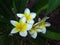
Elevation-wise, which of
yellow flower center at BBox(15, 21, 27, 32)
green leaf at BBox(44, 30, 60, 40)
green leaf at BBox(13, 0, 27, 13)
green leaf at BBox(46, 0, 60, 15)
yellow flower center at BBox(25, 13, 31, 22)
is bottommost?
green leaf at BBox(44, 30, 60, 40)

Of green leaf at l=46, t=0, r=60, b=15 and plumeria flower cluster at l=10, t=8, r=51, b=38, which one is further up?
green leaf at l=46, t=0, r=60, b=15

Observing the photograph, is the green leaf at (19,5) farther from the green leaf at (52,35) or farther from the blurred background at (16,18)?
the green leaf at (52,35)

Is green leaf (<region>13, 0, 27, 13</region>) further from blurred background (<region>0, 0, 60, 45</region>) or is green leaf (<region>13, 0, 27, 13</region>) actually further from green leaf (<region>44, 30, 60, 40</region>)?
green leaf (<region>44, 30, 60, 40</region>)

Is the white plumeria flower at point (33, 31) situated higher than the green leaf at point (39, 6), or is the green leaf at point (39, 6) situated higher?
the green leaf at point (39, 6)

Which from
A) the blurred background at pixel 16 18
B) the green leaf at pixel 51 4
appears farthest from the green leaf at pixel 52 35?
the green leaf at pixel 51 4

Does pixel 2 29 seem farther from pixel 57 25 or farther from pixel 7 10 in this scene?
pixel 57 25

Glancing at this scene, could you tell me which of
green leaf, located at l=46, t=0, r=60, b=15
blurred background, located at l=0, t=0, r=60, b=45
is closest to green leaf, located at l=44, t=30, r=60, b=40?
blurred background, located at l=0, t=0, r=60, b=45

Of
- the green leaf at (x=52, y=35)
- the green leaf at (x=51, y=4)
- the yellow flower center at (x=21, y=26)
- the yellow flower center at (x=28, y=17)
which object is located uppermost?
the green leaf at (x=51, y=4)

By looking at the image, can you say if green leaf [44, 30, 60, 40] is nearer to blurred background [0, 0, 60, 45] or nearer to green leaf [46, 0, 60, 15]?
blurred background [0, 0, 60, 45]
